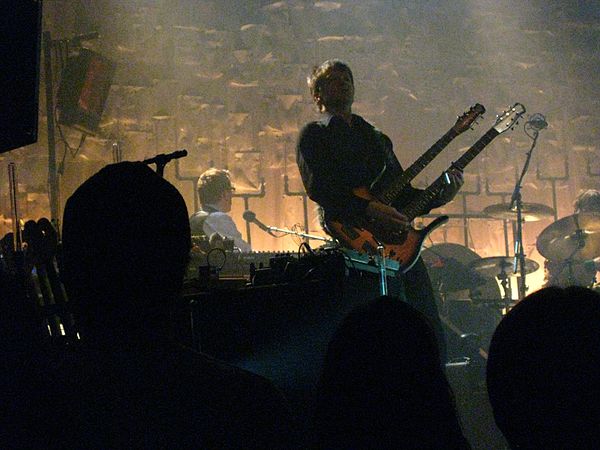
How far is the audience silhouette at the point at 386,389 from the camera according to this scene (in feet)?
4.72

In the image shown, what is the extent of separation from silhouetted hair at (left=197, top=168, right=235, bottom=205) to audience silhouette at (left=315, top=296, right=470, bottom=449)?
6.41 meters

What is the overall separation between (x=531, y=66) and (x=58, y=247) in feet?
29.3

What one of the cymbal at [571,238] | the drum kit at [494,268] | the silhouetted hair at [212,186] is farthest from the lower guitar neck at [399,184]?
the cymbal at [571,238]

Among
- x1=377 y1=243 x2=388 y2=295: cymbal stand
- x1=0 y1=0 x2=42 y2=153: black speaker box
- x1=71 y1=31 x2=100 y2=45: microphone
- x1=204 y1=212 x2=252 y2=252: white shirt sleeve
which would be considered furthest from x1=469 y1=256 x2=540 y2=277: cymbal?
x1=0 y1=0 x2=42 y2=153: black speaker box

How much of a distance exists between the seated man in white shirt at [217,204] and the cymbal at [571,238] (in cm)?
336

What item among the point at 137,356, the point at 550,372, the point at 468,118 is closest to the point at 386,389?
the point at 550,372

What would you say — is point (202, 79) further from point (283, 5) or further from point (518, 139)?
point (518, 139)

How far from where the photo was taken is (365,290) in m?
3.63

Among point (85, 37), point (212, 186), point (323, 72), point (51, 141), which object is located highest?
point (85, 37)

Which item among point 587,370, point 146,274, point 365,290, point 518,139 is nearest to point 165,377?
point 146,274

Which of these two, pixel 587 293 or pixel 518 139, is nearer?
pixel 587 293

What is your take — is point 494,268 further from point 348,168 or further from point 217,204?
point 348,168

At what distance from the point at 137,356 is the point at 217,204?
6623 mm

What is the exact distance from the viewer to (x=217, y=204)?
310 inches
